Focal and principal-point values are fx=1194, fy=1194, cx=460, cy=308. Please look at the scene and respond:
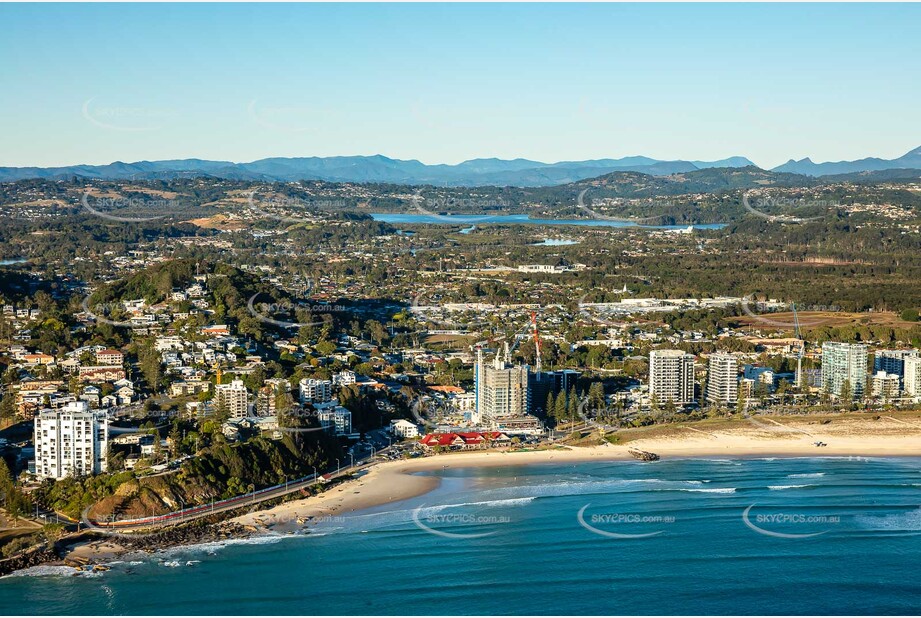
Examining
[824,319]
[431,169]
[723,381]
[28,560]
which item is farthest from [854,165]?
[28,560]

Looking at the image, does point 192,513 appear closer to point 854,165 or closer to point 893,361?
point 893,361

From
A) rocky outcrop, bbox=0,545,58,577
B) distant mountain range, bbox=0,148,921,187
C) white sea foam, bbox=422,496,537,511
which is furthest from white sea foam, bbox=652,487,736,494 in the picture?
distant mountain range, bbox=0,148,921,187

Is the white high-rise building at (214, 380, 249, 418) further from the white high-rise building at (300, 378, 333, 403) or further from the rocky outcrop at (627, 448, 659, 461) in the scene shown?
the rocky outcrop at (627, 448, 659, 461)

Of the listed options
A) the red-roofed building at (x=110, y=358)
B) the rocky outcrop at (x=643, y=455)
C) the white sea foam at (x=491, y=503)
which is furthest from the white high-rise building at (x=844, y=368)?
the red-roofed building at (x=110, y=358)

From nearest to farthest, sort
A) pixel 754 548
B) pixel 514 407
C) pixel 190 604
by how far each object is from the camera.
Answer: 1. pixel 190 604
2. pixel 754 548
3. pixel 514 407

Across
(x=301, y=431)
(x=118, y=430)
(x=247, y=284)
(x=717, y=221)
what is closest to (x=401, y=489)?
(x=301, y=431)

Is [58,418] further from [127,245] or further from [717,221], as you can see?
[717,221]
